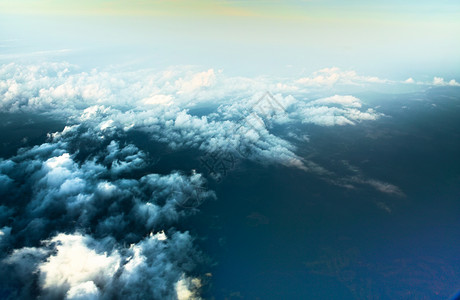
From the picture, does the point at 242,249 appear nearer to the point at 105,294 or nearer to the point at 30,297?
the point at 105,294

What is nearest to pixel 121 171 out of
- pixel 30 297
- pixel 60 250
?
pixel 60 250

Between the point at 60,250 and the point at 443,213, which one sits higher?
the point at 60,250

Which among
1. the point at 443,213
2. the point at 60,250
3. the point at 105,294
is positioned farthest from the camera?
the point at 443,213

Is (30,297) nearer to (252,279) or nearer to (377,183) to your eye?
(252,279)

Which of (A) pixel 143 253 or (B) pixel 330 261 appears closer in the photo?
(A) pixel 143 253

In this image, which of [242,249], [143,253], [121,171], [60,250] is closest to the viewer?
[60,250]

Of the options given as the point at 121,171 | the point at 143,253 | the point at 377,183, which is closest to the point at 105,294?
the point at 143,253

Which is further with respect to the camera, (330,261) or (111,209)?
(111,209)

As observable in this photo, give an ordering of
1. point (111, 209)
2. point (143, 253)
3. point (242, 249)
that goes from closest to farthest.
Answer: point (143, 253)
point (242, 249)
point (111, 209)

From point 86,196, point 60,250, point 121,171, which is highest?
point 60,250
